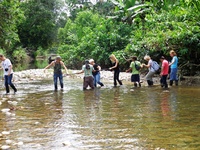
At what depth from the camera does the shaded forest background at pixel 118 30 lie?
553 centimetres

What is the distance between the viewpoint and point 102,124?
7.61m

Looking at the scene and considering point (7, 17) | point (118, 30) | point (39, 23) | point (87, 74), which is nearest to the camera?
point (87, 74)

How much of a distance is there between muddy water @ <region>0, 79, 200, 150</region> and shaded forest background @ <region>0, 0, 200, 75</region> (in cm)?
217

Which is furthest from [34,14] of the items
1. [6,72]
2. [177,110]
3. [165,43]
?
[177,110]

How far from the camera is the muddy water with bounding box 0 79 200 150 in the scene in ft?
19.4

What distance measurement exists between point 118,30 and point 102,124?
23.7m

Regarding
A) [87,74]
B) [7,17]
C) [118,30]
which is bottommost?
[87,74]

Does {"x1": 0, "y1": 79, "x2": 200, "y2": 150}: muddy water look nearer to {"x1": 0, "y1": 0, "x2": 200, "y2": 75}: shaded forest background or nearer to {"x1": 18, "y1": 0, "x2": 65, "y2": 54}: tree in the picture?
{"x1": 0, "y1": 0, "x2": 200, "y2": 75}: shaded forest background

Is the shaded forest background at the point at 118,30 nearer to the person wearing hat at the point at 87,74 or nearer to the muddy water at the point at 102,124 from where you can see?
the muddy water at the point at 102,124

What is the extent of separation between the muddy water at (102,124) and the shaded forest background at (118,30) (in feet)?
7.11

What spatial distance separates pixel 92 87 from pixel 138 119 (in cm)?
792

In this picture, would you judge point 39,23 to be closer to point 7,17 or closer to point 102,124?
→ point 7,17

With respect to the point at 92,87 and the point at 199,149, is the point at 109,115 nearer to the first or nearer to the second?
the point at 199,149

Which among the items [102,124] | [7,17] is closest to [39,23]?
[7,17]
